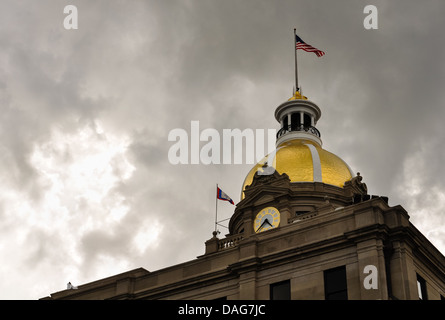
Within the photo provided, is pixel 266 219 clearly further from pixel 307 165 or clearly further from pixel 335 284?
pixel 335 284

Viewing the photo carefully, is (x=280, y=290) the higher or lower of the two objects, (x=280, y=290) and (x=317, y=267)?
the lower

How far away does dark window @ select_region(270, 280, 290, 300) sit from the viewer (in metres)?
41.1

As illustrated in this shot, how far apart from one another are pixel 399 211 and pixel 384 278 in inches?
164

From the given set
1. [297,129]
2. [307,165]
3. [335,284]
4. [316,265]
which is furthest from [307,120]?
[335,284]

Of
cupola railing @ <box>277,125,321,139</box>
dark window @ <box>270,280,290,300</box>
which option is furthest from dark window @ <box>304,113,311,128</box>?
dark window @ <box>270,280,290,300</box>

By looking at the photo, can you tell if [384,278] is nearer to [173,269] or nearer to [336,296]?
[336,296]

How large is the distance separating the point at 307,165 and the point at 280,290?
31.2 meters

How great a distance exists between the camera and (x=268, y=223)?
6506cm

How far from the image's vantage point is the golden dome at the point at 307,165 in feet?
232

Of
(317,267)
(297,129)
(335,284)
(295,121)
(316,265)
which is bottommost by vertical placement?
(335,284)

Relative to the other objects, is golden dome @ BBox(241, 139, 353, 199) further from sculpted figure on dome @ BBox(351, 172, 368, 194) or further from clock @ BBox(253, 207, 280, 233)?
clock @ BBox(253, 207, 280, 233)

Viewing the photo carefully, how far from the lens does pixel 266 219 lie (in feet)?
216

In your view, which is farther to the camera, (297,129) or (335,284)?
(297,129)

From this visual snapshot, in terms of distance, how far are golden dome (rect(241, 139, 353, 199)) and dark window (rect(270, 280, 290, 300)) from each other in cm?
2920
